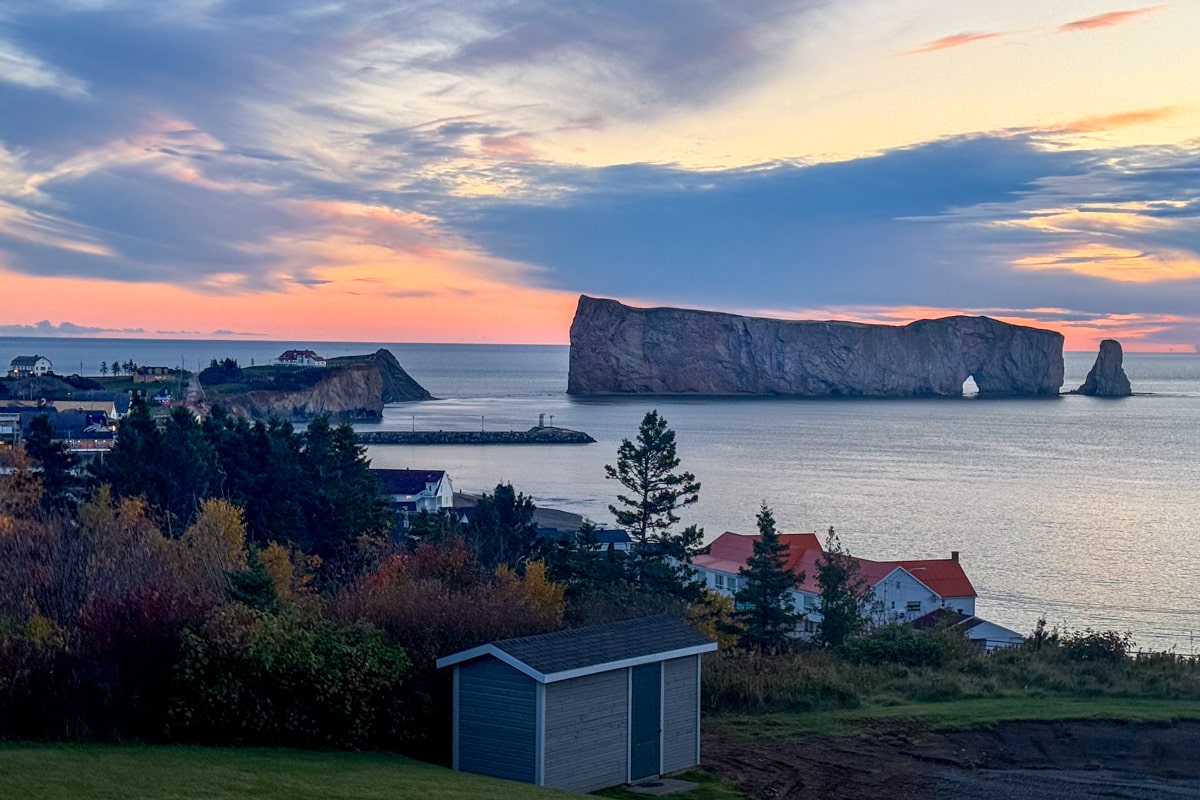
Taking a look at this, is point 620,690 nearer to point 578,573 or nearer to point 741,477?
point 578,573

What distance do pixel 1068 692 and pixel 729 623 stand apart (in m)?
11.3

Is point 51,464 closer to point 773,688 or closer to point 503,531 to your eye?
point 503,531

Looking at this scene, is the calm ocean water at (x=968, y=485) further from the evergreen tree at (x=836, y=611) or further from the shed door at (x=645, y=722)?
the shed door at (x=645, y=722)

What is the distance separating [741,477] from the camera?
256ft

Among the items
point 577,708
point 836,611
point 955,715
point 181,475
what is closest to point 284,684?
point 577,708

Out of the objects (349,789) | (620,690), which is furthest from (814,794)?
(349,789)

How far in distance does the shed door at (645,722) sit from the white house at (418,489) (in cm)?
4163

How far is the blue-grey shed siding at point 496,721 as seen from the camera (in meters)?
11.9

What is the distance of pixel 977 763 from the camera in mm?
13156

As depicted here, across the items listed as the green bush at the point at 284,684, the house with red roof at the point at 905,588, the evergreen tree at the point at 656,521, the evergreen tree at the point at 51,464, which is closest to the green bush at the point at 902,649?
the evergreen tree at the point at 656,521

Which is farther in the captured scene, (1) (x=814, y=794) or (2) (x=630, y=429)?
(2) (x=630, y=429)

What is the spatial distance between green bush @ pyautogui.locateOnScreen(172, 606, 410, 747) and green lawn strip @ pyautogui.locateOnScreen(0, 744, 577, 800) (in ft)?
1.25

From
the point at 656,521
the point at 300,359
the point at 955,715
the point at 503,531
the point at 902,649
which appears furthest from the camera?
the point at 300,359

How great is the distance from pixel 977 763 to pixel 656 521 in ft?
66.7
